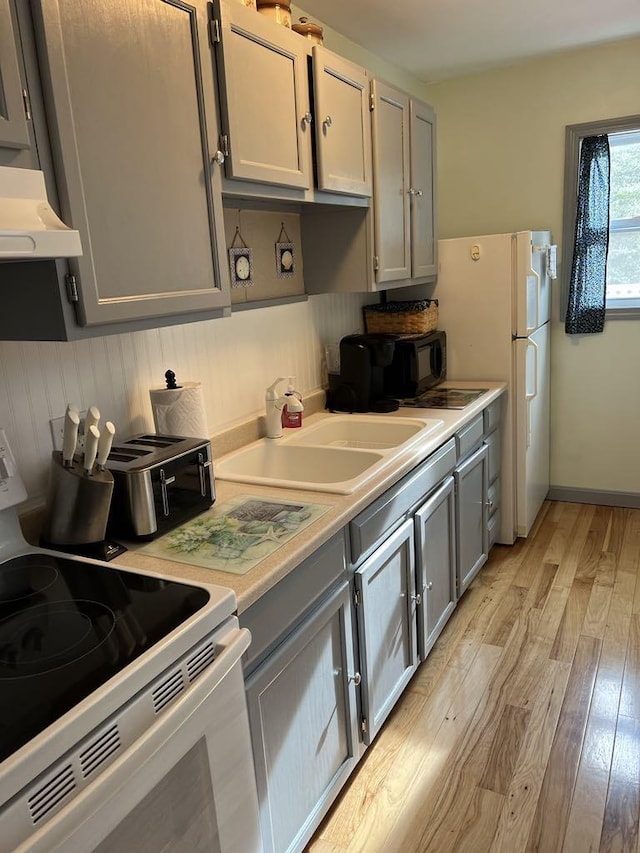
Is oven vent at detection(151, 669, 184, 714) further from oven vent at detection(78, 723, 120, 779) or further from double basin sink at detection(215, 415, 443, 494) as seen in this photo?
double basin sink at detection(215, 415, 443, 494)

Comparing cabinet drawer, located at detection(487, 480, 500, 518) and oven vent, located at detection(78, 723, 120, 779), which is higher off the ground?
oven vent, located at detection(78, 723, 120, 779)

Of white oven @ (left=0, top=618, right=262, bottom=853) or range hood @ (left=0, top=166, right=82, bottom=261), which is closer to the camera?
white oven @ (left=0, top=618, right=262, bottom=853)

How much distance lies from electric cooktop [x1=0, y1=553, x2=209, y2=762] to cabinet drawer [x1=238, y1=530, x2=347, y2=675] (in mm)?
200

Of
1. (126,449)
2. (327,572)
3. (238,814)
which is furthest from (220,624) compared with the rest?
(126,449)

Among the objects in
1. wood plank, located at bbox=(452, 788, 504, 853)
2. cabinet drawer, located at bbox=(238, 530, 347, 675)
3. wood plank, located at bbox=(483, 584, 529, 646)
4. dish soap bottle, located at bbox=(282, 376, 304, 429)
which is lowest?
wood plank, located at bbox=(452, 788, 504, 853)

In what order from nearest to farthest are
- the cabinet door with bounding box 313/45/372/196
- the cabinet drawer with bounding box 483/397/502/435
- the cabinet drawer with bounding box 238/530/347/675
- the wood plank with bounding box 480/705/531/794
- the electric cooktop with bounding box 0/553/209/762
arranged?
the electric cooktop with bounding box 0/553/209/762 < the cabinet drawer with bounding box 238/530/347/675 < the wood plank with bounding box 480/705/531/794 < the cabinet door with bounding box 313/45/372/196 < the cabinet drawer with bounding box 483/397/502/435

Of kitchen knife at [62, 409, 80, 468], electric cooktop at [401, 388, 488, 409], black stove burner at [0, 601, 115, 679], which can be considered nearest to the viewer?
black stove burner at [0, 601, 115, 679]

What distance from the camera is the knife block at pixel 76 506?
1433 millimetres

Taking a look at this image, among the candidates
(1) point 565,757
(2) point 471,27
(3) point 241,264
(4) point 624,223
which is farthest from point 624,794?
(2) point 471,27

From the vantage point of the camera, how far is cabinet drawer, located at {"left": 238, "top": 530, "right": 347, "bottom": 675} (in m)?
1.38

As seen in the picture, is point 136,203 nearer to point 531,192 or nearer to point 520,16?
point 520,16

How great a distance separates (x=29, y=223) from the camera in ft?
3.71

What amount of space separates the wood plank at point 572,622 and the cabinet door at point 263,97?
1988mm

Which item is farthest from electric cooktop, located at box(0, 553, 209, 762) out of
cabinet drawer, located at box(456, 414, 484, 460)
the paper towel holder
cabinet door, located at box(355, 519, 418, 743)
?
cabinet drawer, located at box(456, 414, 484, 460)
